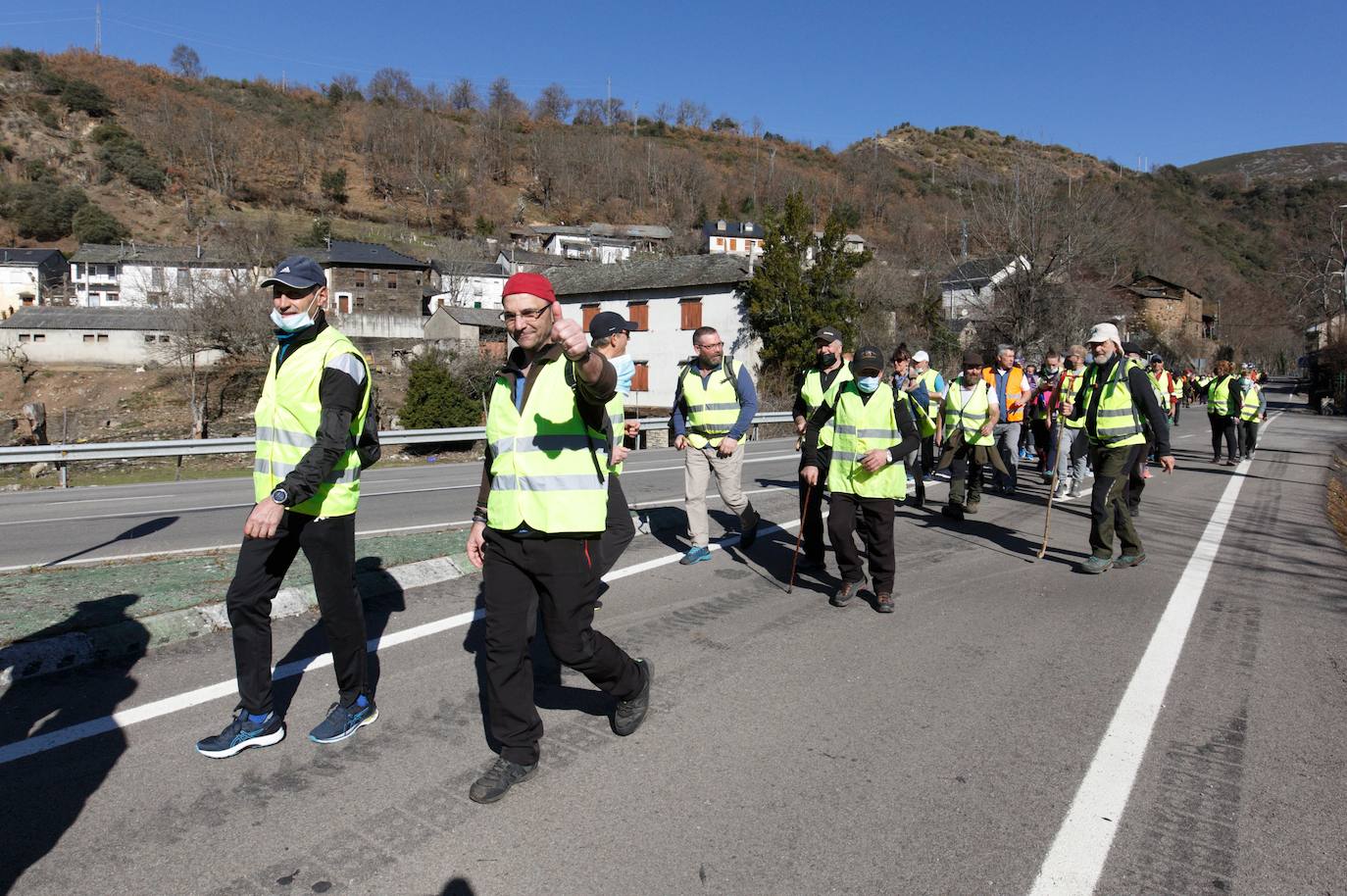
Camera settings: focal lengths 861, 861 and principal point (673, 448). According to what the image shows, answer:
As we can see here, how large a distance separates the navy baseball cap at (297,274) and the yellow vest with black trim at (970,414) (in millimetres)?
8457

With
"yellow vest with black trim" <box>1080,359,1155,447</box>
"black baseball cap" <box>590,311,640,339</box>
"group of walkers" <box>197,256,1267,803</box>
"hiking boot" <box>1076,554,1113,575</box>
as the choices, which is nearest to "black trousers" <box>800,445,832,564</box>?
"black baseball cap" <box>590,311,640,339</box>

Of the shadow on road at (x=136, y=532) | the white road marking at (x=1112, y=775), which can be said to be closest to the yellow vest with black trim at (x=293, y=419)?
the white road marking at (x=1112, y=775)

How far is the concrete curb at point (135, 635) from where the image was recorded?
14.4ft

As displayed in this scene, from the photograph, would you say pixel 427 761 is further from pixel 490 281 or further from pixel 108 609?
pixel 490 281

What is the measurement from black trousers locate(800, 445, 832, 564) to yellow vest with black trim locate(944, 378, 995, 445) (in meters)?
3.88

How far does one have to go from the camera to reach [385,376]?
5081cm

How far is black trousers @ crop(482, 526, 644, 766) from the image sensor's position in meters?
3.52

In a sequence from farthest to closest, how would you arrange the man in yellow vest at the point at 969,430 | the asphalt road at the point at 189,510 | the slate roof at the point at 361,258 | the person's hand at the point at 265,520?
the slate roof at the point at 361,258, the man in yellow vest at the point at 969,430, the asphalt road at the point at 189,510, the person's hand at the point at 265,520

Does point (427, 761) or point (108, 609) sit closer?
point (427, 761)

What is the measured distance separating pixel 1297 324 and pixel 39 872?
2316 inches

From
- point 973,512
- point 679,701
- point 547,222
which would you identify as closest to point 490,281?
point 547,222

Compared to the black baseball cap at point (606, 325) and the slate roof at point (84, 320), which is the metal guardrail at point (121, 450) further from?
the slate roof at point (84, 320)

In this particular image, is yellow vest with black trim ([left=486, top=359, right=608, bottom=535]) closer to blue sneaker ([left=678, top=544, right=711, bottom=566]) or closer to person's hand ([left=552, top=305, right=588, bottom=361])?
person's hand ([left=552, top=305, right=588, bottom=361])

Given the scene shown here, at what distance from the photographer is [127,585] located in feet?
18.9
